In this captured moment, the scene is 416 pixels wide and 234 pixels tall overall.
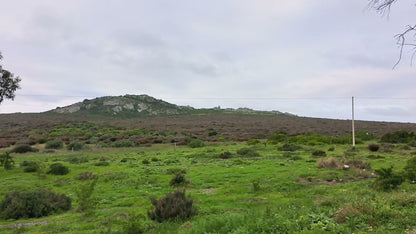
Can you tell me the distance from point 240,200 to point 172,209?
3196 millimetres

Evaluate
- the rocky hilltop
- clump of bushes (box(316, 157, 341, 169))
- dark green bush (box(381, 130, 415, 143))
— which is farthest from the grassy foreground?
the rocky hilltop

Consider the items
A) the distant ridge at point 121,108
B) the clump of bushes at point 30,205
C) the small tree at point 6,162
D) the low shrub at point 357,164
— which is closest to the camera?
the clump of bushes at point 30,205

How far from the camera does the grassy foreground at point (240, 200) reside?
19.2ft

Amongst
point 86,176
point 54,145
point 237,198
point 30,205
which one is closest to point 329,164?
point 237,198

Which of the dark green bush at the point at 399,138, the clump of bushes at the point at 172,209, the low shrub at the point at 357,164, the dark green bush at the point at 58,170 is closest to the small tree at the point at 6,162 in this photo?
the dark green bush at the point at 58,170

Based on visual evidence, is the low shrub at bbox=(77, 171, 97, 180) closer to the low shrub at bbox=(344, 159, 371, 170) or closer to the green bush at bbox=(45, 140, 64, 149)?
the low shrub at bbox=(344, 159, 371, 170)

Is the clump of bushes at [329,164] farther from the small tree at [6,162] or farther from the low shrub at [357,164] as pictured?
the small tree at [6,162]

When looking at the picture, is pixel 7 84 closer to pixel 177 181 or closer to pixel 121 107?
pixel 177 181

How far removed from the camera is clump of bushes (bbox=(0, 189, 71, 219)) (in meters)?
9.09

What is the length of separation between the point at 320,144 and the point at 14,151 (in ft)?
122

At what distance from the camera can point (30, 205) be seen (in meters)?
9.33

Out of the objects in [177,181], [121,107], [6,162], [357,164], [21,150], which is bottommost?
[21,150]

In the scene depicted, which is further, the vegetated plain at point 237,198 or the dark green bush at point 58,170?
the dark green bush at point 58,170

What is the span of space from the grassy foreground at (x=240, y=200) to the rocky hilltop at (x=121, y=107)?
98.4m
